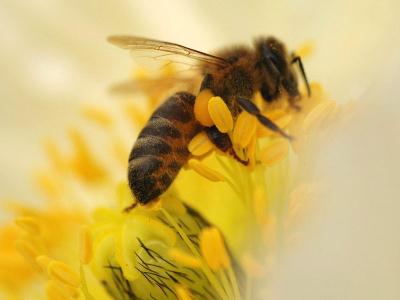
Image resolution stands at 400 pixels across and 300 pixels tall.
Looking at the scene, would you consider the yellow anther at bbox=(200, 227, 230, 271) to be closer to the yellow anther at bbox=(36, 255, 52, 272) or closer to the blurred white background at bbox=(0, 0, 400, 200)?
the yellow anther at bbox=(36, 255, 52, 272)

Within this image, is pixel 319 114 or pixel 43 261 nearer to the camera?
pixel 319 114

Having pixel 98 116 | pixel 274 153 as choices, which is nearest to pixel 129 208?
pixel 274 153

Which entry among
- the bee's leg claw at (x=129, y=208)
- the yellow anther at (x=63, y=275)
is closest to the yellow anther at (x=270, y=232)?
the bee's leg claw at (x=129, y=208)

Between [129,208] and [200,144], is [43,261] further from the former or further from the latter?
[200,144]

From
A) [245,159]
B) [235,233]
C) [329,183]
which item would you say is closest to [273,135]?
[245,159]

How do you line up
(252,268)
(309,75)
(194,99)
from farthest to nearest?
(309,75)
(194,99)
(252,268)

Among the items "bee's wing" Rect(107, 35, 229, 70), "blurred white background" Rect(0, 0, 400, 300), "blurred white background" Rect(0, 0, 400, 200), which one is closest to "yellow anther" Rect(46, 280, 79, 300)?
"bee's wing" Rect(107, 35, 229, 70)

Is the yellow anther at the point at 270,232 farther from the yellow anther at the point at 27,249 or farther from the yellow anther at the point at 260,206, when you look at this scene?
the yellow anther at the point at 27,249
